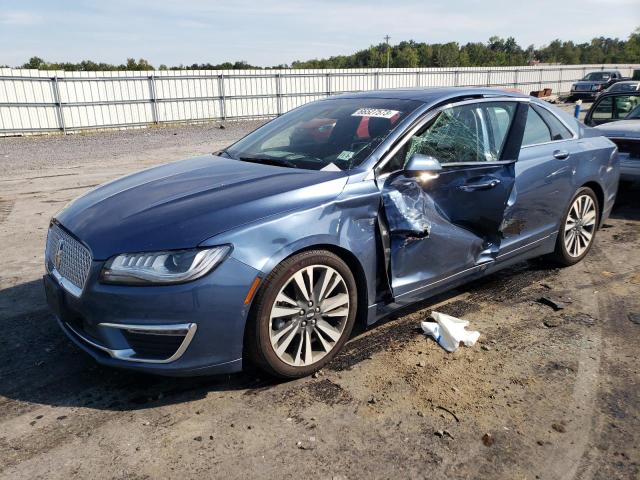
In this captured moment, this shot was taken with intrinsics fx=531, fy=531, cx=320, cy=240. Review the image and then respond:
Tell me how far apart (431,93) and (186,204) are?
2.07 m

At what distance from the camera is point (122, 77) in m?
21.2

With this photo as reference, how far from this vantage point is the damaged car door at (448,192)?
11.1 feet

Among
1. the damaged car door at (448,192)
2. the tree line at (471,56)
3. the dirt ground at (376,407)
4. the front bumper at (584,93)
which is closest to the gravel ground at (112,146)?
the dirt ground at (376,407)

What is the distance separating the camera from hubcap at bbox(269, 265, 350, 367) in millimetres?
2973

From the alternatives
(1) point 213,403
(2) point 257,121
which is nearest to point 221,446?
(1) point 213,403

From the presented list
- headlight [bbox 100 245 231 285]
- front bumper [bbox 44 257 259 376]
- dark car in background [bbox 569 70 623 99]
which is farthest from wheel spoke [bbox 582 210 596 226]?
dark car in background [bbox 569 70 623 99]

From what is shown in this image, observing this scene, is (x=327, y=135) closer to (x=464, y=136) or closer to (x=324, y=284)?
(x=464, y=136)

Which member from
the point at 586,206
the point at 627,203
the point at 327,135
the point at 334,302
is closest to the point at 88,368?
the point at 334,302

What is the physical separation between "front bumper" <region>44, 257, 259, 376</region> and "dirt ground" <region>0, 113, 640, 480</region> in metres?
0.31

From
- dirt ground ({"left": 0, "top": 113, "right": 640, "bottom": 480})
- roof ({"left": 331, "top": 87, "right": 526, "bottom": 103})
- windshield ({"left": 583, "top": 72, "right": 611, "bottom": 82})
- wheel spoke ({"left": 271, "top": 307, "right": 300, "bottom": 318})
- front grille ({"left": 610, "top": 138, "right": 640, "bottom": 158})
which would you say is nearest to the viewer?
dirt ground ({"left": 0, "top": 113, "right": 640, "bottom": 480})

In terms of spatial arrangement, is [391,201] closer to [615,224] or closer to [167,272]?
[167,272]

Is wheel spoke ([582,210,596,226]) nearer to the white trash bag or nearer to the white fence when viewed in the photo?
the white trash bag

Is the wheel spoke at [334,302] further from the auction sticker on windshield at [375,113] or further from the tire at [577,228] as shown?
the tire at [577,228]

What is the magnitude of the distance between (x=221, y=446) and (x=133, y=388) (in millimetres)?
798
